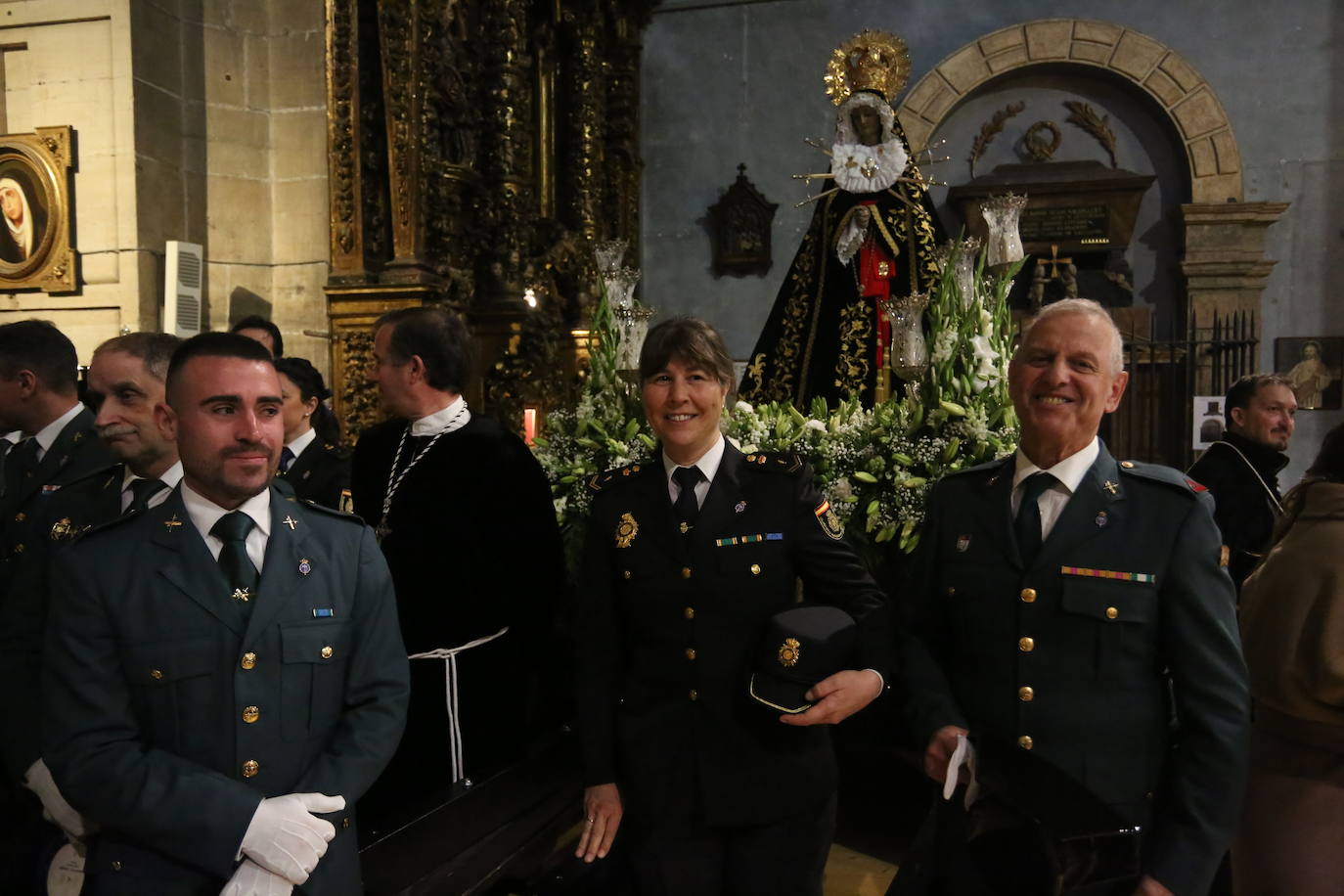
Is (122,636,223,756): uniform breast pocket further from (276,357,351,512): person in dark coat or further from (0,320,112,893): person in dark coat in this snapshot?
(276,357,351,512): person in dark coat

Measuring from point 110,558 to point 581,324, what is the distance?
716 centimetres

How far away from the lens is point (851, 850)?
3.69 metres

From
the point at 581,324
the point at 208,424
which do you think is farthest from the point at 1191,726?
the point at 581,324

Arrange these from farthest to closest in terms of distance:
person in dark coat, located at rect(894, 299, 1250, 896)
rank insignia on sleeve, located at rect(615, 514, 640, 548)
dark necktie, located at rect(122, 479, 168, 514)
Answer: dark necktie, located at rect(122, 479, 168, 514), rank insignia on sleeve, located at rect(615, 514, 640, 548), person in dark coat, located at rect(894, 299, 1250, 896)

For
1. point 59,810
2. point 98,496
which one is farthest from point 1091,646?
point 98,496

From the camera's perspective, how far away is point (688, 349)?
2.09m

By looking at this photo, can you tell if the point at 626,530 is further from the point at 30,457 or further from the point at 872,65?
the point at 872,65

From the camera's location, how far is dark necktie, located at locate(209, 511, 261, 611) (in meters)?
1.73

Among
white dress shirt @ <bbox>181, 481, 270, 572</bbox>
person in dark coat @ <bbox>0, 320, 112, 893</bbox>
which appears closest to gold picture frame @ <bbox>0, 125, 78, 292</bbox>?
person in dark coat @ <bbox>0, 320, 112, 893</bbox>

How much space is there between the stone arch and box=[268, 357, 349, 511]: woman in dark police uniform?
26.6ft

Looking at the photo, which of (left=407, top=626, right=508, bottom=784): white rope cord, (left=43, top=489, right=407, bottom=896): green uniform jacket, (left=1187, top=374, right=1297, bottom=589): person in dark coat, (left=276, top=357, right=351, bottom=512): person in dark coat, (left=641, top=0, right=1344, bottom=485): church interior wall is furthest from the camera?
(left=641, top=0, right=1344, bottom=485): church interior wall

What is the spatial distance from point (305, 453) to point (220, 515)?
2.24m

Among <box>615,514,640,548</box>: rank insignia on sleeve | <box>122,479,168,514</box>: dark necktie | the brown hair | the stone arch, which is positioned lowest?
<box>615,514,640,548</box>: rank insignia on sleeve

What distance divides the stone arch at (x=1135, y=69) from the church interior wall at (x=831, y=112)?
177 millimetres
